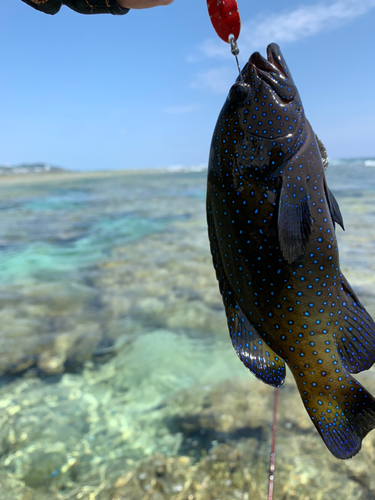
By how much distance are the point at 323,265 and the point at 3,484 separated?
3314mm

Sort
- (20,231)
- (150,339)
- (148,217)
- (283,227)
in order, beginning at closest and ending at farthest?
1. (283,227)
2. (150,339)
3. (20,231)
4. (148,217)

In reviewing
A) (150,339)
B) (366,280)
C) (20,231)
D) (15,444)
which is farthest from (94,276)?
(20,231)

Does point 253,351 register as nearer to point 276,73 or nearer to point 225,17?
point 276,73

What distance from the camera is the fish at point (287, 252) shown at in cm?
189

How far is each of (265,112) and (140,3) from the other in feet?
4.10

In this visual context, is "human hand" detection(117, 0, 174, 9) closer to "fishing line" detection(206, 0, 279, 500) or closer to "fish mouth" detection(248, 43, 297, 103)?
"fishing line" detection(206, 0, 279, 500)

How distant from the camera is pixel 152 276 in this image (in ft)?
25.0

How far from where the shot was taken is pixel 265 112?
6.32 ft

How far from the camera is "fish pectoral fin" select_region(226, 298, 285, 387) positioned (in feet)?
6.69

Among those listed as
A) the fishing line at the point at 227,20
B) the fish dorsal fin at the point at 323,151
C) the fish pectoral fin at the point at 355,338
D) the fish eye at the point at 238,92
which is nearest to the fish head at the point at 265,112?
the fish eye at the point at 238,92

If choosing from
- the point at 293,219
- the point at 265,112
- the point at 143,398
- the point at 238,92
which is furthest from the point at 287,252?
the point at 143,398

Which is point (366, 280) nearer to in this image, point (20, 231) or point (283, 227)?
point (283, 227)

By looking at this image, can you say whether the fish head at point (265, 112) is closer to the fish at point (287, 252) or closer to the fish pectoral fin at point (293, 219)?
the fish at point (287, 252)

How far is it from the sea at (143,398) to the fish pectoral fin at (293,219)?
92.7 inches
